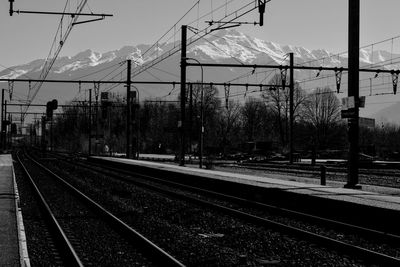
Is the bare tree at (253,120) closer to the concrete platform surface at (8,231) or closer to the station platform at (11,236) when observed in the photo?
the concrete platform surface at (8,231)

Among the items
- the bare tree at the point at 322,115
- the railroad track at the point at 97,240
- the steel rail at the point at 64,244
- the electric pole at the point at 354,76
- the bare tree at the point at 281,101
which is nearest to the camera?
the steel rail at the point at 64,244

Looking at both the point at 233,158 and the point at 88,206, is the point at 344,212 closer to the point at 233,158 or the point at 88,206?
the point at 88,206

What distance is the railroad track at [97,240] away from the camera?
10750 mm

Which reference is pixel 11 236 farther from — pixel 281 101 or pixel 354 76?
pixel 281 101

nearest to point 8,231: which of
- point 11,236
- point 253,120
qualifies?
point 11,236

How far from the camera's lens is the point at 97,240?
1316 cm

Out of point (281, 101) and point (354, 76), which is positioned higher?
point (281, 101)

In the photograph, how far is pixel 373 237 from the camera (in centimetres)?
1318

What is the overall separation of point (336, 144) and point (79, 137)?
56374 millimetres

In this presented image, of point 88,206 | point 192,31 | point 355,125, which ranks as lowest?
point 88,206

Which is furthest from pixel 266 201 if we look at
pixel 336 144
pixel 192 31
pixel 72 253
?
pixel 336 144

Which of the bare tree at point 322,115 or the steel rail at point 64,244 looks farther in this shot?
the bare tree at point 322,115

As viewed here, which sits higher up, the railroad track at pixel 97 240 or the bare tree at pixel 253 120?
the bare tree at pixel 253 120

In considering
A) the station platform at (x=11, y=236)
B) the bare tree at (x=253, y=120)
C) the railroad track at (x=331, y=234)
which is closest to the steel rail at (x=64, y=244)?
the station platform at (x=11, y=236)
